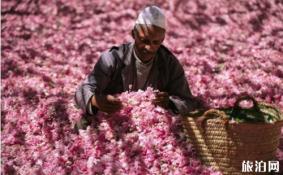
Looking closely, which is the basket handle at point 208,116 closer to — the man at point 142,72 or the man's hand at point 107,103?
the man at point 142,72

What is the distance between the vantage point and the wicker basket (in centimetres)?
518

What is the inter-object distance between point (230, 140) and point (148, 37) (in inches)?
62.4

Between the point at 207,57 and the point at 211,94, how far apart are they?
1.89m

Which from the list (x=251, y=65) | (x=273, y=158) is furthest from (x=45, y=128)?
(x=251, y=65)

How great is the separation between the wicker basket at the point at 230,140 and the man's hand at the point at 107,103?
2.53 feet

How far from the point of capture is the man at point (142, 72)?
20.2 ft

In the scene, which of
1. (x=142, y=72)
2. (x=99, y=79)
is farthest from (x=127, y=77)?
(x=99, y=79)

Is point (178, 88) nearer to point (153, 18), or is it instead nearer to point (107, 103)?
point (153, 18)

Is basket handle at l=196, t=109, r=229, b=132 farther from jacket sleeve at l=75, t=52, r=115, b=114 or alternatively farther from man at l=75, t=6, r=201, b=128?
jacket sleeve at l=75, t=52, r=115, b=114

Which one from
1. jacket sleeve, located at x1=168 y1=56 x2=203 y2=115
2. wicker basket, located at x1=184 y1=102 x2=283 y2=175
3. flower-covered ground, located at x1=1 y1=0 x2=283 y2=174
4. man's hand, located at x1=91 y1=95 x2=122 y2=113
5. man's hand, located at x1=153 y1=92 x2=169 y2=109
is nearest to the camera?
wicker basket, located at x1=184 y1=102 x2=283 y2=175

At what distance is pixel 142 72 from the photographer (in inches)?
258

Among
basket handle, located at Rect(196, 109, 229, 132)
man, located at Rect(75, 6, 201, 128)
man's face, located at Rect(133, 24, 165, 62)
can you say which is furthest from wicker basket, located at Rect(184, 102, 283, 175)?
man's face, located at Rect(133, 24, 165, 62)

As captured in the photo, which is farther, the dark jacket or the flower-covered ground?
the dark jacket

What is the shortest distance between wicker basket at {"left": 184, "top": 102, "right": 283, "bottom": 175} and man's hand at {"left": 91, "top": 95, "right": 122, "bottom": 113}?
0.77m
